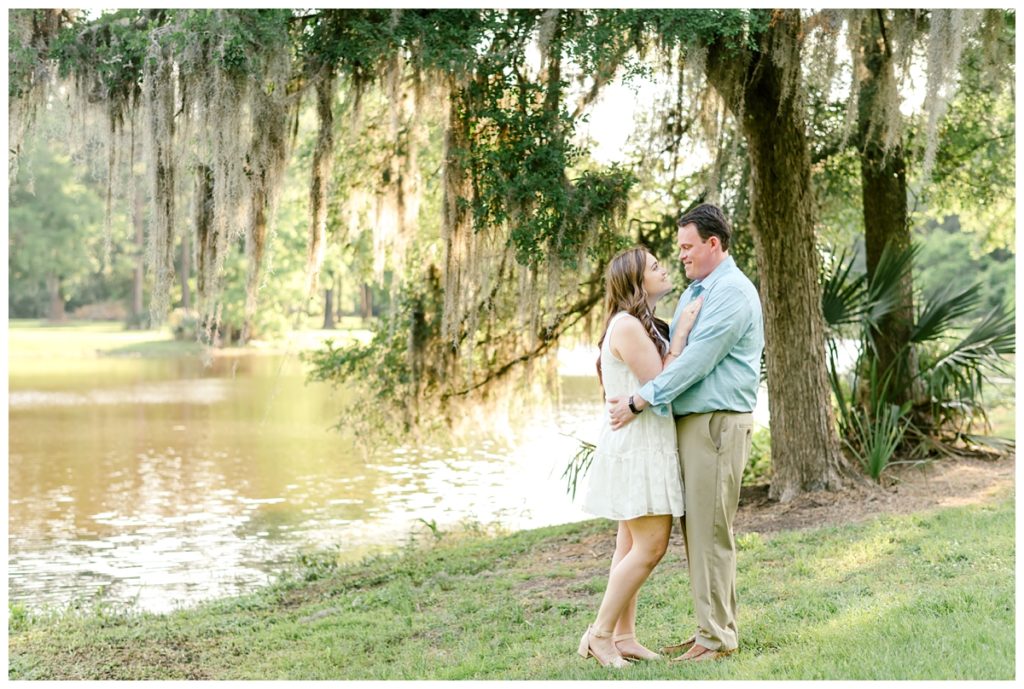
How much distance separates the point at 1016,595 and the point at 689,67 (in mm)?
3872

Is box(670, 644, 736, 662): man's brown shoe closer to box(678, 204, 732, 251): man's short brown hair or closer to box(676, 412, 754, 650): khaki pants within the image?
box(676, 412, 754, 650): khaki pants

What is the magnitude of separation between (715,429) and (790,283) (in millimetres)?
3978

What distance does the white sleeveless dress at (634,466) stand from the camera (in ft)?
13.7

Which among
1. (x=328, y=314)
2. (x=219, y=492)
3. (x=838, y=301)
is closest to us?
(x=838, y=301)

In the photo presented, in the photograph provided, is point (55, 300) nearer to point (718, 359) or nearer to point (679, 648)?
point (679, 648)

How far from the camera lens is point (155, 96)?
704 centimetres

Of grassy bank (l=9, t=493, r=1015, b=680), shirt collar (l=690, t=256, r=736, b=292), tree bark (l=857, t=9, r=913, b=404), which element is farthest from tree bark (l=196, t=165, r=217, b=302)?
tree bark (l=857, t=9, r=913, b=404)

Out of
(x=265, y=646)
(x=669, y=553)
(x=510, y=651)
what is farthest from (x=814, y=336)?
(x=265, y=646)

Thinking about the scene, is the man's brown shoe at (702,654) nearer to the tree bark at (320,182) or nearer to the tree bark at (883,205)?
the tree bark at (320,182)

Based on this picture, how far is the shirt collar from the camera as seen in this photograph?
169 inches

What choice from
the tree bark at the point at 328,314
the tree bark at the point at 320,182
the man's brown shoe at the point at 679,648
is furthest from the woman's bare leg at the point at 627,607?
the tree bark at the point at 328,314

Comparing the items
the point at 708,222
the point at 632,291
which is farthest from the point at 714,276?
the point at 632,291

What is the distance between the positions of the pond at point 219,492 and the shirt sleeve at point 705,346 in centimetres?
511

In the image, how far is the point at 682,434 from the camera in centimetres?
427
